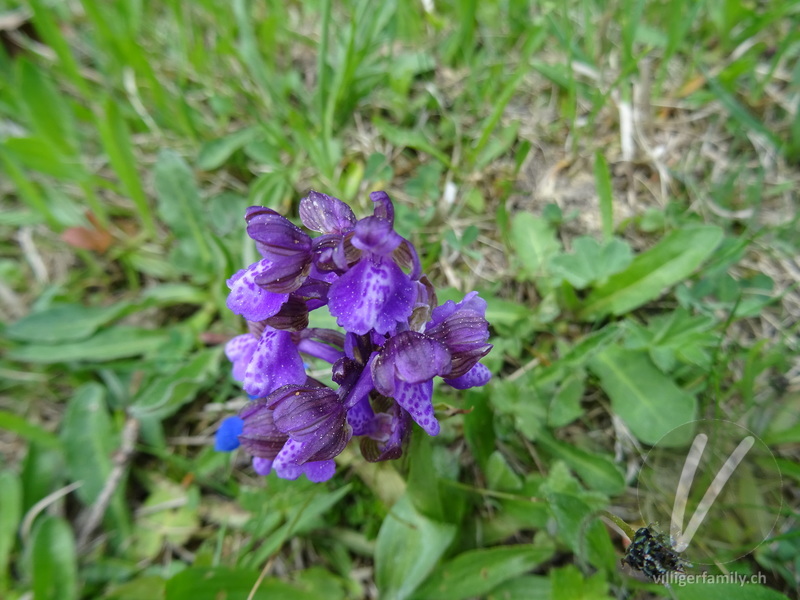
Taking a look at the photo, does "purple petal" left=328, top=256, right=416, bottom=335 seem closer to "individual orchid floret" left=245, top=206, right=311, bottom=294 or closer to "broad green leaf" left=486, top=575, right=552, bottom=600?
"individual orchid floret" left=245, top=206, right=311, bottom=294

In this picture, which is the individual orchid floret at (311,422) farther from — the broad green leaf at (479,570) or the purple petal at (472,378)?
the broad green leaf at (479,570)

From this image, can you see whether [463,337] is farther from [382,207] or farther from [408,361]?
[382,207]

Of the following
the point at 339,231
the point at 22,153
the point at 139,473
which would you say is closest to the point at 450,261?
the point at 339,231

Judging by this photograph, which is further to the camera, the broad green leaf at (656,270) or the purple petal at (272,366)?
the broad green leaf at (656,270)

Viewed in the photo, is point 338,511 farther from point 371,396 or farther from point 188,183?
point 188,183

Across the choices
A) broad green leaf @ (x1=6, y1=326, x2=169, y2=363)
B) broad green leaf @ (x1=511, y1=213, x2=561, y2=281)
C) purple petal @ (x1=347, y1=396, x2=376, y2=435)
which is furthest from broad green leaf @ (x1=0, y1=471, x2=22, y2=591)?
broad green leaf @ (x1=511, y1=213, x2=561, y2=281)

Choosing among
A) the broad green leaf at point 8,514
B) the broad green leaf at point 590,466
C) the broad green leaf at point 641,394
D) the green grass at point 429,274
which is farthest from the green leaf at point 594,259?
the broad green leaf at point 8,514
